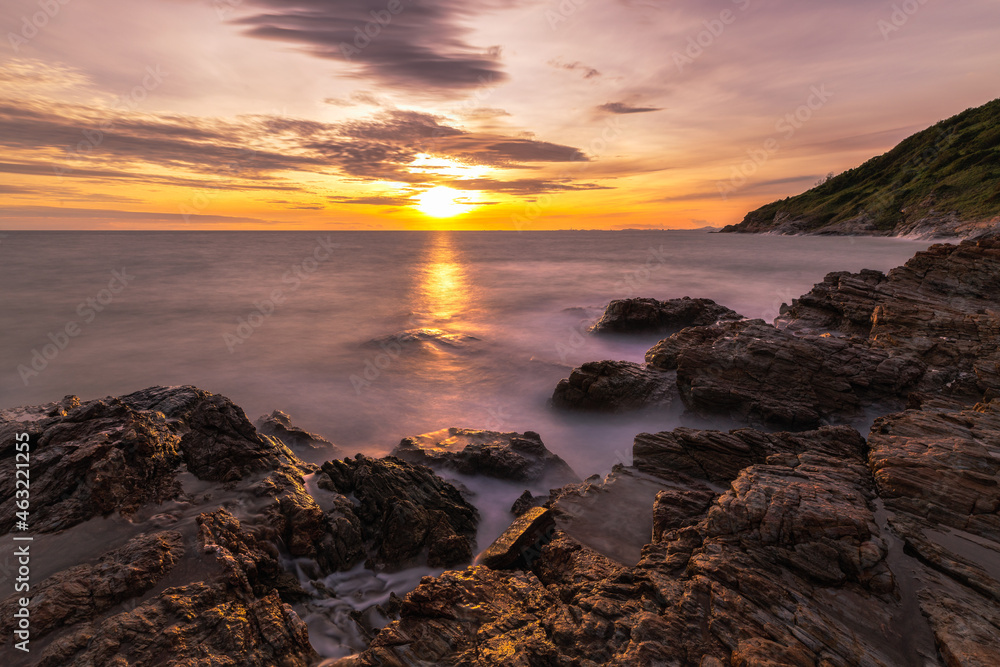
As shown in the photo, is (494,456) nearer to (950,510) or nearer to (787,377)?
(950,510)

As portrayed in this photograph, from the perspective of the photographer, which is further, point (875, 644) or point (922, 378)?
point (922, 378)

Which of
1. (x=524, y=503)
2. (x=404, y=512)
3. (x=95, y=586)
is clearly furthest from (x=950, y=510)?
(x=95, y=586)

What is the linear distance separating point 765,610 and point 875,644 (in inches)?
39.9

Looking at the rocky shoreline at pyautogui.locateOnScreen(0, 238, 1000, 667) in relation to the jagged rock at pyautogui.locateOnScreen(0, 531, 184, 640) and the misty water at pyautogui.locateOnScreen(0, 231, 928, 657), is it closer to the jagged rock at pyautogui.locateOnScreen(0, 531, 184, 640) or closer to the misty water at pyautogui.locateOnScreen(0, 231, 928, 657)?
the jagged rock at pyautogui.locateOnScreen(0, 531, 184, 640)

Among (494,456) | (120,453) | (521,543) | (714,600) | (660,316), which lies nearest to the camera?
(714,600)

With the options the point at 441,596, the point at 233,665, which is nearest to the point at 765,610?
the point at 441,596

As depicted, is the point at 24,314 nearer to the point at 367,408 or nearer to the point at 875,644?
the point at 367,408

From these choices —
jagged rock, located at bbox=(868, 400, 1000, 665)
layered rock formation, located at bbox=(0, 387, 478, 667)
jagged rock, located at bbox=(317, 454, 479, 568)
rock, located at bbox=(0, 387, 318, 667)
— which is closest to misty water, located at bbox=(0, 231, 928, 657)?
jagged rock, located at bbox=(317, 454, 479, 568)

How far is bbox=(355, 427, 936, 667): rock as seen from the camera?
4.72 metres

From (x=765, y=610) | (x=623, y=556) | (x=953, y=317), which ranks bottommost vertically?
(x=623, y=556)

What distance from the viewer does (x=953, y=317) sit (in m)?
13.3

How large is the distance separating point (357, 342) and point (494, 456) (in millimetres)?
16294

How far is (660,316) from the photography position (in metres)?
23.5

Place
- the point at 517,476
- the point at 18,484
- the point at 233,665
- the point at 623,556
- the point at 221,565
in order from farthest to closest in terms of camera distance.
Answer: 1. the point at 517,476
2. the point at 623,556
3. the point at 18,484
4. the point at 221,565
5. the point at 233,665
